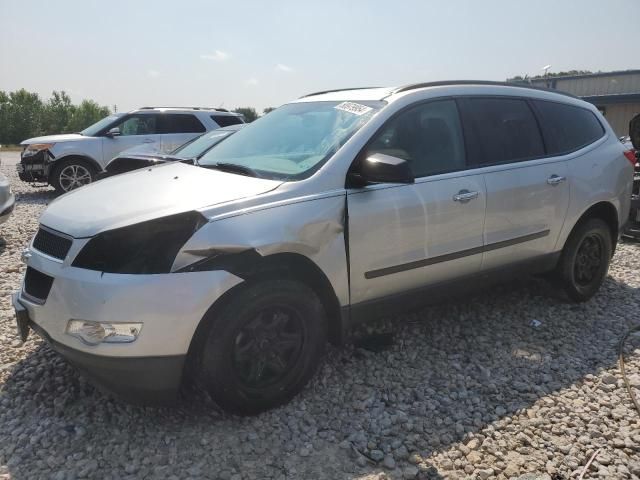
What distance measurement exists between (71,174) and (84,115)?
30.2 metres

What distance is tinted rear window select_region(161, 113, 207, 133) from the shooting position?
11016mm

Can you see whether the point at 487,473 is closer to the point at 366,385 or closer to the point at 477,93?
the point at 366,385

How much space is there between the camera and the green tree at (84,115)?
3628 centimetres

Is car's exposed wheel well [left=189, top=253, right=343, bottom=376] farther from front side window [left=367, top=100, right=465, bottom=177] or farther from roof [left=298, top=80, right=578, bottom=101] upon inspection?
roof [left=298, top=80, right=578, bottom=101]

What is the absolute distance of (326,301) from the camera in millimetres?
3053

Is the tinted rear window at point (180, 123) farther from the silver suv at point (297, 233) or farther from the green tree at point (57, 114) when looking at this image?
the green tree at point (57, 114)

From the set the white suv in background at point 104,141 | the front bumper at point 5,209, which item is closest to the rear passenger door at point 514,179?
the front bumper at point 5,209

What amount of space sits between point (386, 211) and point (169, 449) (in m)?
1.75

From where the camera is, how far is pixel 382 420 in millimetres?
2859

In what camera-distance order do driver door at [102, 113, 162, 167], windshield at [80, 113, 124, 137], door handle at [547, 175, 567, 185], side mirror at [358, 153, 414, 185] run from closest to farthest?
1. side mirror at [358, 153, 414, 185]
2. door handle at [547, 175, 567, 185]
3. driver door at [102, 113, 162, 167]
4. windshield at [80, 113, 124, 137]

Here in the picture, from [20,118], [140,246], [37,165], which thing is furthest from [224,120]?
[20,118]

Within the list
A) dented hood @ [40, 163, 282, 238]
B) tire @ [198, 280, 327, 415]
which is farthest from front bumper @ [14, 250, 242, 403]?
dented hood @ [40, 163, 282, 238]

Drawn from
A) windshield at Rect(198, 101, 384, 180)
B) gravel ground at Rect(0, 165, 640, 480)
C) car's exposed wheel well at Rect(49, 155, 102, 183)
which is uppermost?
windshield at Rect(198, 101, 384, 180)

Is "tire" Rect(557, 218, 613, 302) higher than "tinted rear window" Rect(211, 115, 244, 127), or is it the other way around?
"tinted rear window" Rect(211, 115, 244, 127)
